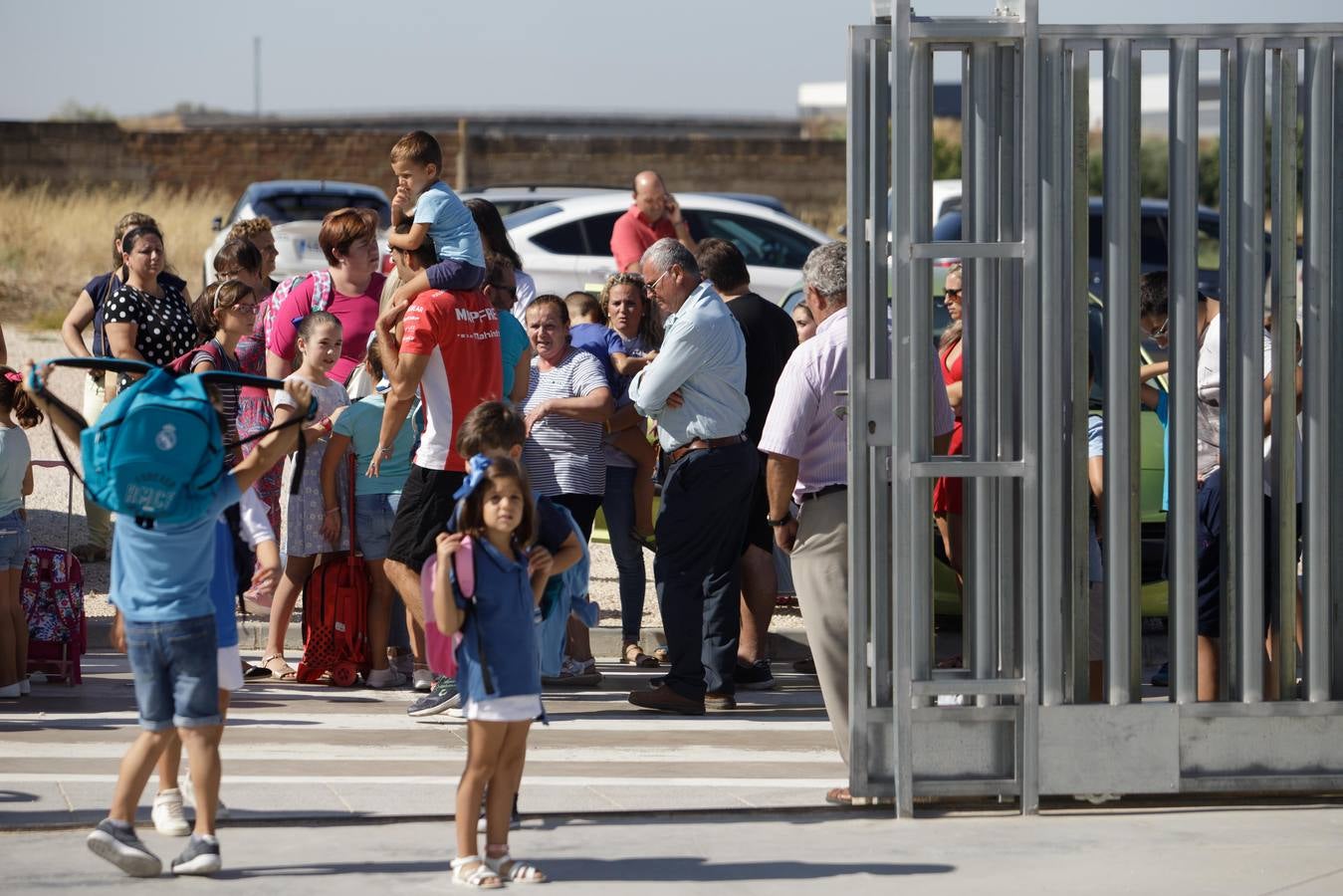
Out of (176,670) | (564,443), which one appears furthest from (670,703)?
(176,670)

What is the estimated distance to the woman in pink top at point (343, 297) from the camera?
912 centimetres

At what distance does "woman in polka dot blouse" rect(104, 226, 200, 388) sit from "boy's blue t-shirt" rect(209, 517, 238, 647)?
3.33 meters

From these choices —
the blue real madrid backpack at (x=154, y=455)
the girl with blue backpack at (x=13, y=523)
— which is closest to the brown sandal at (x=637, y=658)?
the girl with blue backpack at (x=13, y=523)

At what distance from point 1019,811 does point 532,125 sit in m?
60.2

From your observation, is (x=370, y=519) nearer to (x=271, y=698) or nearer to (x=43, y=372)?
(x=271, y=698)

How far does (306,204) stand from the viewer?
22578 millimetres

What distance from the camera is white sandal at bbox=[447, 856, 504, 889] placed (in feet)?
17.9

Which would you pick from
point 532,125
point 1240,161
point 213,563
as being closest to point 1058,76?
point 1240,161

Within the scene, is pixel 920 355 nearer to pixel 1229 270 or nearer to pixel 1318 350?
pixel 1229 270

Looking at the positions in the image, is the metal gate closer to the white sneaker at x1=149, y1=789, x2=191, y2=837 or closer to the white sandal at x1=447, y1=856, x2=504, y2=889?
the white sandal at x1=447, y1=856, x2=504, y2=889

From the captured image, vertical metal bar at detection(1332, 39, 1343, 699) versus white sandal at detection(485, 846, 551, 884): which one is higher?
vertical metal bar at detection(1332, 39, 1343, 699)

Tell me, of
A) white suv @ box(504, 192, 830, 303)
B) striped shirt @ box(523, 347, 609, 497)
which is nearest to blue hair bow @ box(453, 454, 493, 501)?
striped shirt @ box(523, 347, 609, 497)

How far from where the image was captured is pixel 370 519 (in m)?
8.73

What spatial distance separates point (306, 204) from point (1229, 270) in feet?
57.7
